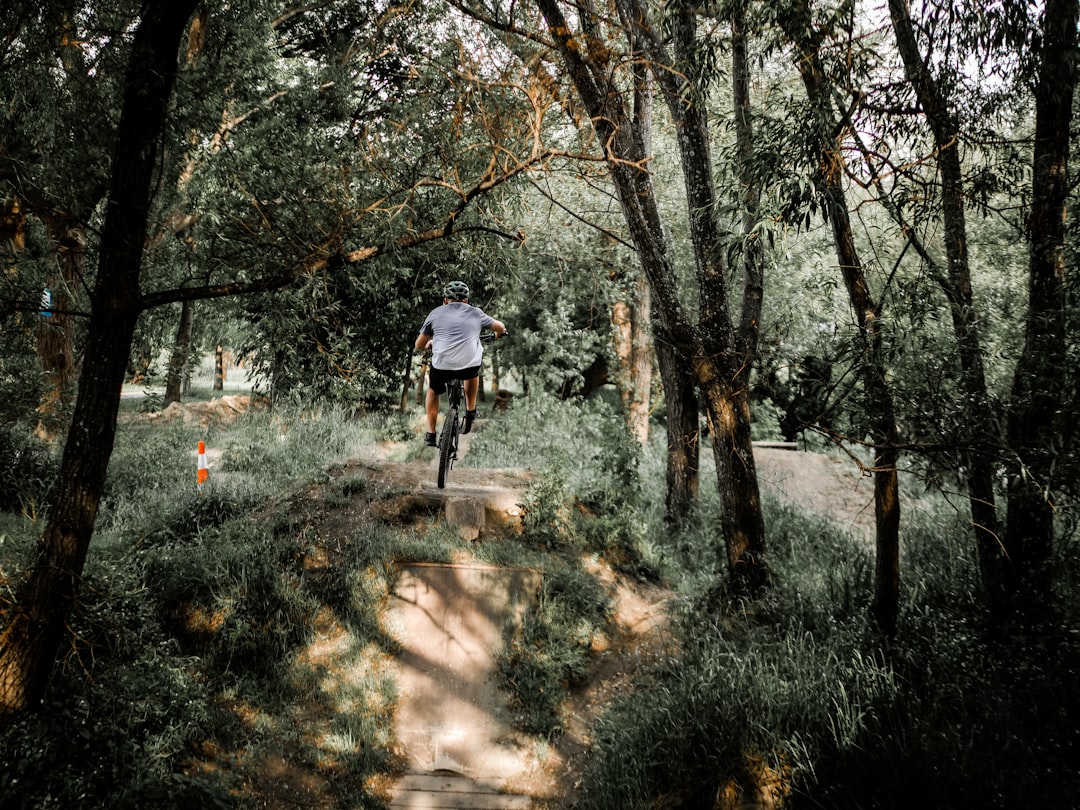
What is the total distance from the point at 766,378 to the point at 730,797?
3.32 meters

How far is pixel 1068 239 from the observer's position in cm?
488

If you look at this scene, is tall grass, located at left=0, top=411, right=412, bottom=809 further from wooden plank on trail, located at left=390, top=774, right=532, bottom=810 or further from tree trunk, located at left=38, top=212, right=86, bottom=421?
tree trunk, located at left=38, top=212, right=86, bottom=421

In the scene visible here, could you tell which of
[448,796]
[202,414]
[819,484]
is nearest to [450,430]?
[448,796]

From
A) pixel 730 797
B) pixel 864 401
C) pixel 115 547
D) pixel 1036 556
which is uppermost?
pixel 864 401

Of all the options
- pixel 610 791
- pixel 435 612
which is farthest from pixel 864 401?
pixel 435 612

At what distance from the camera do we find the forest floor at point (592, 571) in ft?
15.6

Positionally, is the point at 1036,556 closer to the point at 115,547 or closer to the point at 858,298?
the point at 858,298

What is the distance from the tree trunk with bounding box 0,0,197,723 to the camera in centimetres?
398

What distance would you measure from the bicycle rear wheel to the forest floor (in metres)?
0.26

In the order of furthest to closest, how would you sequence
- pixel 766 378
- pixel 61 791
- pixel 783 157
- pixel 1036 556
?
pixel 766 378 → pixel 1036 556 → pixel 783 157 → pixel 61 791

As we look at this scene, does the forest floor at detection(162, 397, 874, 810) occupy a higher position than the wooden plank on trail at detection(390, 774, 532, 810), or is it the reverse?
the forest floor at detection(162, 397, 874, 810)

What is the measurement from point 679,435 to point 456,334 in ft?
10.7

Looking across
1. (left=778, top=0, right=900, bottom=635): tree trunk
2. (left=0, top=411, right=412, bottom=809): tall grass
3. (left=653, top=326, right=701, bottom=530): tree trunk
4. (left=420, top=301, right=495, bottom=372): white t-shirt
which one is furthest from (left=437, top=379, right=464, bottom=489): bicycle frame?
(left=778, top=0, right=900, bottom=635): tree trunk

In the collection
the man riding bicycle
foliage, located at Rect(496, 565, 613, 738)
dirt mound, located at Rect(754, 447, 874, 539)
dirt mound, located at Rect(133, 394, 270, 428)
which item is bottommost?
foliage, located at Rect(496, 565, 613, 738)
